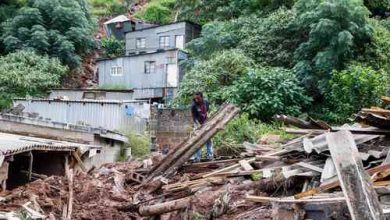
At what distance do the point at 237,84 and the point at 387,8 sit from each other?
1163cm

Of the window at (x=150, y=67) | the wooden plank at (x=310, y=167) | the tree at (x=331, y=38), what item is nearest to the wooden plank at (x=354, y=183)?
the wooden plank at (x=310, y=167)

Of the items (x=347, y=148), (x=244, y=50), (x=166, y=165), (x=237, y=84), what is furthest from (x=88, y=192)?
(x=244, y=50)

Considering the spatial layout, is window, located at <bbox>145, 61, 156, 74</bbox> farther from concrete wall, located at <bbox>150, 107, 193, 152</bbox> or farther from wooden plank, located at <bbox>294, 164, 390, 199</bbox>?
wooden plank, located at <bbox>294, 164, 390, 199</bbox>

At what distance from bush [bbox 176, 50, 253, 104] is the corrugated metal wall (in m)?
2.30

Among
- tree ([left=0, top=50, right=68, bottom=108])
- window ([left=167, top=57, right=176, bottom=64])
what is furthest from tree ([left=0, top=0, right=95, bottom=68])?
window ([left=167, top=57, right=176, bottom=64])

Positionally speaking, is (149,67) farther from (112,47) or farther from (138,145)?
(138,145)

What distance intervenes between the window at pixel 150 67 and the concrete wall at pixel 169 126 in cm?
739

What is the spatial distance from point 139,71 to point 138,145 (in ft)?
37.8

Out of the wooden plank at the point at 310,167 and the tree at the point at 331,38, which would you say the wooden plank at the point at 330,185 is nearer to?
the wooden plank at the point at 310,167

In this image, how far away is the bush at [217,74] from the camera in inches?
912

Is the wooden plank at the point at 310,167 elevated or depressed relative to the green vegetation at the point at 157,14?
depressed

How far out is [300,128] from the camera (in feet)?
Result: 28.9

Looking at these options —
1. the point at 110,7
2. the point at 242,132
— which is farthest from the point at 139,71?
the point at 110,7

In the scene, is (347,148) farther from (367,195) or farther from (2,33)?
(2,33)
